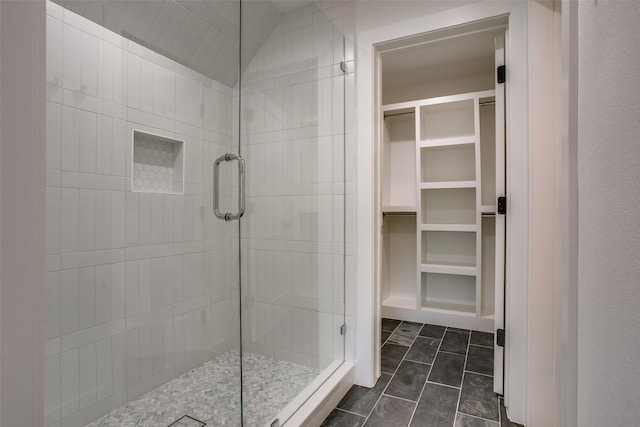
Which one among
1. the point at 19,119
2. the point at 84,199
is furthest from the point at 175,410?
the point at 19,119

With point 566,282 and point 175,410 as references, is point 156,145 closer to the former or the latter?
point 175,410

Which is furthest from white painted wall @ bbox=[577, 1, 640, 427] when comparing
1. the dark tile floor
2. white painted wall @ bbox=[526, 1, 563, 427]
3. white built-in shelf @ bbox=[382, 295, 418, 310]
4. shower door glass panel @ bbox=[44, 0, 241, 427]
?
white built-in shelf @ bbox=[382, 295, 418, 310]

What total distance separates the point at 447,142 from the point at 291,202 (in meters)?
1.71

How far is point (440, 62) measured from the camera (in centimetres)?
254

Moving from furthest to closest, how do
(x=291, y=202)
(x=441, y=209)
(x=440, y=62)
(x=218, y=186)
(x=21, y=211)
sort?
(x=441, y=209)
(x=440, y=62)
(x=291, y=202)
(x=218, y=186)
(x=21, y=211)

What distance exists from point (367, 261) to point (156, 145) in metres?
1.26

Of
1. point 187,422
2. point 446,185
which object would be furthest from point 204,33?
point 446,185

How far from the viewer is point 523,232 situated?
1.40 metres

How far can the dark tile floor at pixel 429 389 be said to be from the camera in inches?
55.7

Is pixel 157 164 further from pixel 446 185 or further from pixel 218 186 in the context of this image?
pixel 446 185

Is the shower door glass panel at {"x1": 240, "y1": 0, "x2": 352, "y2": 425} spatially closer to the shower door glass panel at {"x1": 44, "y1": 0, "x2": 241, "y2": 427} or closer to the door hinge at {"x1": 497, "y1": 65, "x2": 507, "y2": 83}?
the shower door glass panel at {"x1": 44, "y1": 0, "x2": 241, "y2": 427}

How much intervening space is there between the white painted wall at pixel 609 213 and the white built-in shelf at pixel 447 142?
1958mm

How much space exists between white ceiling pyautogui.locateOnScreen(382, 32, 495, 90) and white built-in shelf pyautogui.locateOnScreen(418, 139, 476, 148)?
0.61m

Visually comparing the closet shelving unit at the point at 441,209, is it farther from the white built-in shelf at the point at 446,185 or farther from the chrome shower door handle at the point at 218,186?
the chrome shower door handle at the point at 218,186
